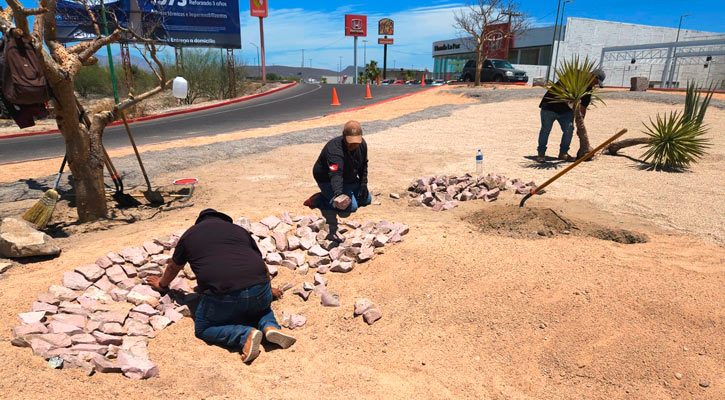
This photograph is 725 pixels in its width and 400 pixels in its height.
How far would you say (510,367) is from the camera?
282 cm

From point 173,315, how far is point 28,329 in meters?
0.91

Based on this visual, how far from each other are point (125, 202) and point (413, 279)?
14.9ft

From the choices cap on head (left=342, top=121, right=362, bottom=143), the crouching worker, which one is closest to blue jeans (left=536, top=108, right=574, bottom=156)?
cap on head (left=342, top=121, right=362, bottom=143)

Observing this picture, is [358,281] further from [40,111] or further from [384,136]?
[384,136]

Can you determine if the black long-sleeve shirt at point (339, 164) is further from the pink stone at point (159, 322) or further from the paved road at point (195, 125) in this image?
the paved road at point (195, 125)

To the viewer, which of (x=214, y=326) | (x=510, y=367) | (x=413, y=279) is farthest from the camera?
(x=413, y=279)

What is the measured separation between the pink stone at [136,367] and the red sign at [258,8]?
39265mm

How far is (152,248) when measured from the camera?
4172 millimetres

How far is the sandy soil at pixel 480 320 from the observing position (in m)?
2.59

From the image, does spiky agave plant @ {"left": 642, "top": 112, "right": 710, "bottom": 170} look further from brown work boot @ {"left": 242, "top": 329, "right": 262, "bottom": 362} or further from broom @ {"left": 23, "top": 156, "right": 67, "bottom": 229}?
broom @ {"left": 23, "top": 156, "right": 67, "bottom": 229}

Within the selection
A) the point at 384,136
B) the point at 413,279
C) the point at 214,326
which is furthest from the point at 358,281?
the point at 384,136

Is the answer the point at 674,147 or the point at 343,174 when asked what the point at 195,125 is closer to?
the point at 343,174

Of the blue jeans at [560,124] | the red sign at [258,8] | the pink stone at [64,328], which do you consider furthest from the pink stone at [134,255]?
the red sign at [258,8]

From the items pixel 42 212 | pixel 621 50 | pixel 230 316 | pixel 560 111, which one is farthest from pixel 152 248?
pixel 621 50
